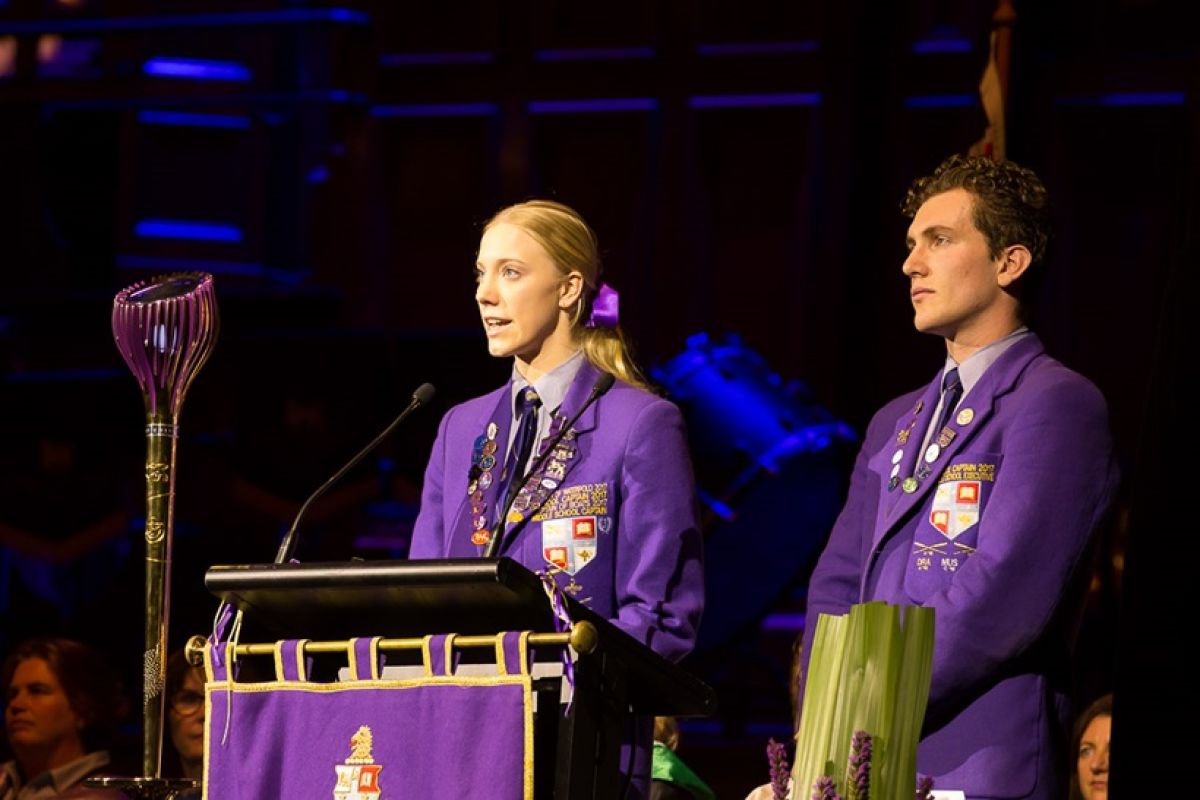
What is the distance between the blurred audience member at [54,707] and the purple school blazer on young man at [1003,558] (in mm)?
2633

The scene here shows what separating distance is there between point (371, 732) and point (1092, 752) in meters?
2.14

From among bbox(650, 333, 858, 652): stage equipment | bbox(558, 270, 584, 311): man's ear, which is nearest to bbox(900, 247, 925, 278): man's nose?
bbox(558, 270, 584, 311): man's ear

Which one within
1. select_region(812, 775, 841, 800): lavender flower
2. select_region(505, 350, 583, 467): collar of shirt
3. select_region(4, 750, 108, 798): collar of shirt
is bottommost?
select_region(4, 750, 108, 798): collar of shirt

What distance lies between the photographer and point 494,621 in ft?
7.63

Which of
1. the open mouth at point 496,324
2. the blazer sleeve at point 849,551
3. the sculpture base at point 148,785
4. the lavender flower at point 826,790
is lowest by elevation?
the sculpture base at point 148,785

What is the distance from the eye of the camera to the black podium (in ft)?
7.26

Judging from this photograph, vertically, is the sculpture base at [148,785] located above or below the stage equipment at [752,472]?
below

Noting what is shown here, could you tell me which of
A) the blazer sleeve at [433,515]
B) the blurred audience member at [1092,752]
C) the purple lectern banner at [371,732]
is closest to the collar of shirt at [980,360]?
the blazer sleeve at [433,515]

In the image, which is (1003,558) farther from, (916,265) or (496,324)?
(496,324)

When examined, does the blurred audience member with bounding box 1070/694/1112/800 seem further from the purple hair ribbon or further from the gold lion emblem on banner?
the gold lion emblem on banner

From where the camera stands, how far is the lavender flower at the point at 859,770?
1.89m

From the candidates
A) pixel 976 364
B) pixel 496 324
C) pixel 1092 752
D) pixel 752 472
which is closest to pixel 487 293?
pixel 496 324

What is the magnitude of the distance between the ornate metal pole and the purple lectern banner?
1.15 feet

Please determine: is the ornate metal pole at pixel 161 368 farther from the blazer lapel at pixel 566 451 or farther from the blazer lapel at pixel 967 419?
the blazer lapel at pixel 967 419
